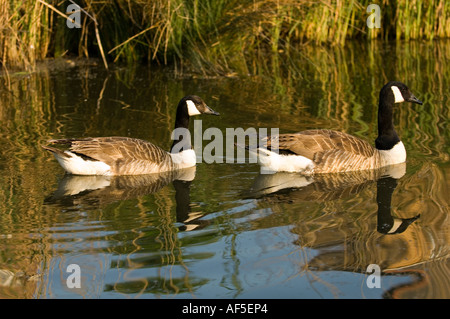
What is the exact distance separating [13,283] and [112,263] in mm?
757

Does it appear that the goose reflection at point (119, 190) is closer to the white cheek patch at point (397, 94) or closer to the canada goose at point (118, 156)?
the canada goose at point (118, 156)

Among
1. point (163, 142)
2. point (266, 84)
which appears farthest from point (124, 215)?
point (266, 84)

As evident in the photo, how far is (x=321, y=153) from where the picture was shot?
8391 millimetres

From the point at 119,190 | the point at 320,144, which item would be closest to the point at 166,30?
Result: the point at 320,144

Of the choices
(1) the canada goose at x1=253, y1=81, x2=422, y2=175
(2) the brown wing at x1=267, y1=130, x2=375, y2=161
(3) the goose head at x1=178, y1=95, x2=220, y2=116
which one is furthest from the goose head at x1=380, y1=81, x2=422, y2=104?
(3) the goose head at x1=178, y1=95, x2=220, y2=116

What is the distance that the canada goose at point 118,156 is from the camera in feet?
26.3

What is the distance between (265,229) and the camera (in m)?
6.47

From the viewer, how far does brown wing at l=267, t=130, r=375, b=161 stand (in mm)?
8367

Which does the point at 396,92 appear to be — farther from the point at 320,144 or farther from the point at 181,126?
the point at 181,126

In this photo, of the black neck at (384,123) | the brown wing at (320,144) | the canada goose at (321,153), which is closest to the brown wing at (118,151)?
the canada goose at (321,153)

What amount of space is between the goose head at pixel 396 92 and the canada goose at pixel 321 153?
61 cm

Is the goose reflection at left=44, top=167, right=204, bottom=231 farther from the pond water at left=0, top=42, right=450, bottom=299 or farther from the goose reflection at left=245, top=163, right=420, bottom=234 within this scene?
the goose reflection at left=245, top=163, right=420, bottom=234

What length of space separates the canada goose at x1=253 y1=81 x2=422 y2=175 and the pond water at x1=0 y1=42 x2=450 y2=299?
0.54 ft
